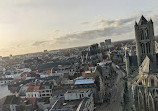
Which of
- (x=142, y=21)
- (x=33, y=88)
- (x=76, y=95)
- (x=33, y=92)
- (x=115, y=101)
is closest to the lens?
(x=76, y=95)

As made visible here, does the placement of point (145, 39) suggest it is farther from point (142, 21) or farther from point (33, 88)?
point (33, 88)

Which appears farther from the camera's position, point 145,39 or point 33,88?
point 33,88

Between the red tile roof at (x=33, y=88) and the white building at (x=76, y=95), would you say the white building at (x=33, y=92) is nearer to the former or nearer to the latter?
the red tile roof at (x=33, y=88)

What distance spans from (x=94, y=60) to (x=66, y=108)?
289 ft

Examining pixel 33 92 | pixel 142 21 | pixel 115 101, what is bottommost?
pixel 115 101

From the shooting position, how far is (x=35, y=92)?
6856 cm

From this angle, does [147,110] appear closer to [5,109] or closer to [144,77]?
[144,77]

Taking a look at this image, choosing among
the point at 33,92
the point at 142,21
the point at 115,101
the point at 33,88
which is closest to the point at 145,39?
the point at 142,21

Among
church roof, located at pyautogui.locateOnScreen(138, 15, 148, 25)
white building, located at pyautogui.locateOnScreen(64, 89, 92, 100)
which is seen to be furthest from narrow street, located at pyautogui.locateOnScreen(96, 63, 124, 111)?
church roof, located at pyautogui.locateOnScreen(138, 15, 148, 25)

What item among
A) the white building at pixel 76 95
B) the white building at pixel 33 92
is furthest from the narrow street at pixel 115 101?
the white building at pixel 33 92

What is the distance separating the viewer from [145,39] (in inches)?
2486

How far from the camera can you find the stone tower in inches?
2435

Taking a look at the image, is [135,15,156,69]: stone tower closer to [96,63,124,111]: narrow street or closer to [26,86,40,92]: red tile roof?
[96,63,124,111]: narrow street

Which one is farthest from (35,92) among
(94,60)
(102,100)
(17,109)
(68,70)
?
(94,60)
